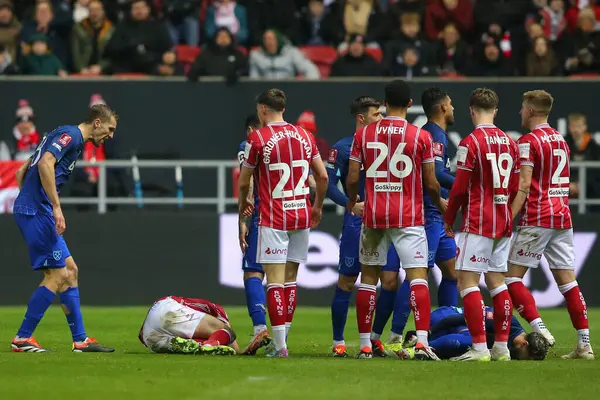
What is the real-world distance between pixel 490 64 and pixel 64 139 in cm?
1060

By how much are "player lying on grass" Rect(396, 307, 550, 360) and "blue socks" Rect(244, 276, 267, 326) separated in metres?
1.25

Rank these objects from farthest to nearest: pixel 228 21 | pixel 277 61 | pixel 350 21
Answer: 1. pixel 350 21
2. pixel 228 21
3. pixel 277 61

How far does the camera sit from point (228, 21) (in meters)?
22.0

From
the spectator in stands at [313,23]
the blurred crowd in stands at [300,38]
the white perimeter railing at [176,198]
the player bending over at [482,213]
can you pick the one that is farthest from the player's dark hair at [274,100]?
the spectator in stands at [313,23]

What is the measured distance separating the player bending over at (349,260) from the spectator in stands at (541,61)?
896cm

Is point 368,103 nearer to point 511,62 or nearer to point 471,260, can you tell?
point 471,260

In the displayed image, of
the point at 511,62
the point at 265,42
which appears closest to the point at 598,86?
the point at 511,62

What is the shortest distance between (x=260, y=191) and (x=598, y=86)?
987 cm

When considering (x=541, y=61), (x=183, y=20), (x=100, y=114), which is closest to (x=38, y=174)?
(x=100, y=114)

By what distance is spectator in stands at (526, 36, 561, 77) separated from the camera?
20.2m

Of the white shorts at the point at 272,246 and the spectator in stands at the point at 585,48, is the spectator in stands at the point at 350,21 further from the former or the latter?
the white shorts at the point at 272,246

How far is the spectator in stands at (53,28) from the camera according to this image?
834 inches

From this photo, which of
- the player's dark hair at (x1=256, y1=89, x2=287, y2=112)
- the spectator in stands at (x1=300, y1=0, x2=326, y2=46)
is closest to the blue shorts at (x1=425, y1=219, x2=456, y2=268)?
the player's dark hair at (x1=256, y1=89, x2=287, y2=112)

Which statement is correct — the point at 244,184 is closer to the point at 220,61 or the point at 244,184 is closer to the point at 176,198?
the point at 176,198
